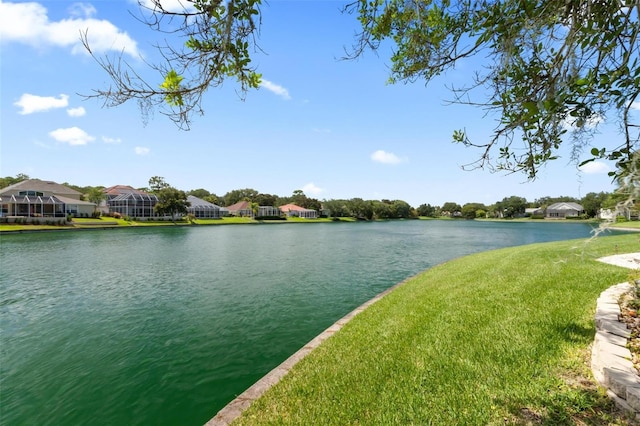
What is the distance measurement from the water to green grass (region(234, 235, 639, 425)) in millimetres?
2056

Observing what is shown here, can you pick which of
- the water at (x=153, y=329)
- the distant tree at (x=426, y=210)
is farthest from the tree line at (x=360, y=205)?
the water at (x=153, y=329)

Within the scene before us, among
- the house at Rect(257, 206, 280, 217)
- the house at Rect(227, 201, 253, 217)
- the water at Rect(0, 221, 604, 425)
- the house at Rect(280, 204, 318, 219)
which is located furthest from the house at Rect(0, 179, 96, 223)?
the house at Rect(280, 204, 318, 219)

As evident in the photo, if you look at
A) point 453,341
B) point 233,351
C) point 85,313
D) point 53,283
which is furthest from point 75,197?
point 453,341

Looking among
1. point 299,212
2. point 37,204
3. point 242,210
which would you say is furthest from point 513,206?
point 37,204

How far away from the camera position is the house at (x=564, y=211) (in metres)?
94.0

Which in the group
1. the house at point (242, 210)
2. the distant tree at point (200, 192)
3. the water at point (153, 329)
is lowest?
the water at point (153, 329)

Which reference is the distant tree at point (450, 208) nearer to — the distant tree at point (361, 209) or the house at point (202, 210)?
the distant tree at point (361, 209)

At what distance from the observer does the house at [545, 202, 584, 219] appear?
94.0 m

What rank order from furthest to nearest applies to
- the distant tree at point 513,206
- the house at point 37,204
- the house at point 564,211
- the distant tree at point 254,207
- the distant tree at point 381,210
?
the distant tree at point 513,206 → the distant tree at point 381,210 → the house at point 564,211 → the distant tree at point 254,207 → the house at point 37,204

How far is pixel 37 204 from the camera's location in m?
48.2

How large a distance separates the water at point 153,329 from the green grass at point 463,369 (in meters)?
2.06

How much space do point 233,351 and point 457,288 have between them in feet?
18.9

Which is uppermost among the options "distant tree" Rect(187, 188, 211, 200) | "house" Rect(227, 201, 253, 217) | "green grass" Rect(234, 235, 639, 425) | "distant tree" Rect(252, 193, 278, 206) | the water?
"distant tree" Rect(187, 188, 211, 200)

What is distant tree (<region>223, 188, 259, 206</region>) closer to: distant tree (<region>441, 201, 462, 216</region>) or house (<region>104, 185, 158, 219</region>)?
house (<region>104, 185, 158, 219</region>)
